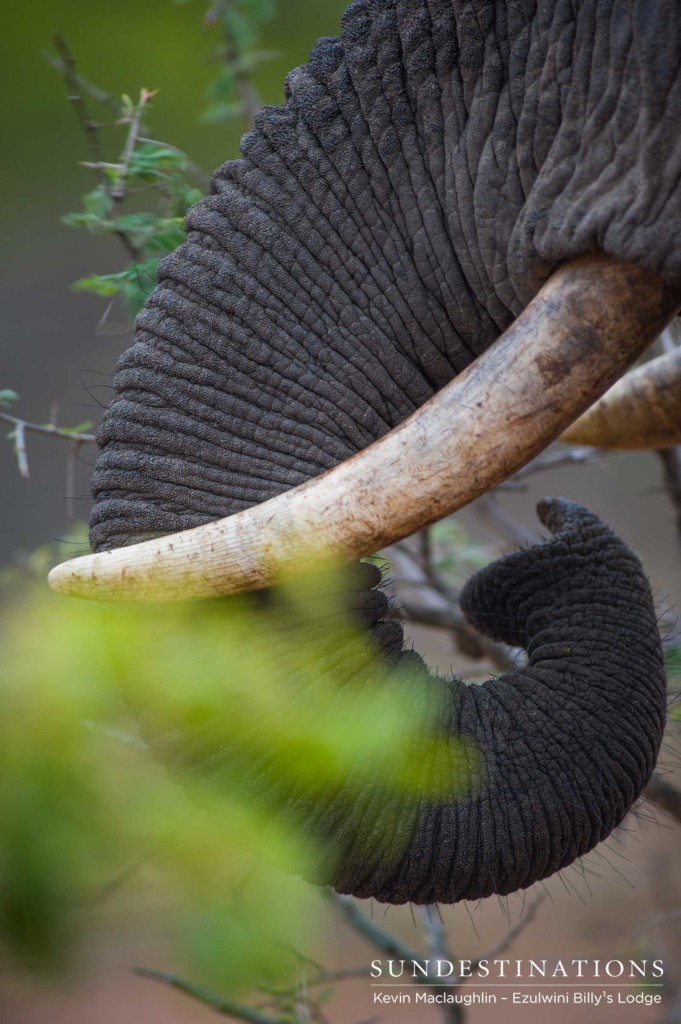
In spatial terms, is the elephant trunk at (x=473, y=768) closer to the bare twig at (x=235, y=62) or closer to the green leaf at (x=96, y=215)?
the green leaf at (x=96, y=215)

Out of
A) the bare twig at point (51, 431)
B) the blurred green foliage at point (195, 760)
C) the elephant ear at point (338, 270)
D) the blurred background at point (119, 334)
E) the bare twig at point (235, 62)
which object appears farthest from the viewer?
the blurred background at point (119, 334)

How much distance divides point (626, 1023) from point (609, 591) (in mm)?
3230

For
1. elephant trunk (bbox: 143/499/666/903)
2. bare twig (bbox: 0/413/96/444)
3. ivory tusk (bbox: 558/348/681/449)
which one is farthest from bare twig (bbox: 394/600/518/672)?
elephant trunk (bbox: 143/499/666/903)

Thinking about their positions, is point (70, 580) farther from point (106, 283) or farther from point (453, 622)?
point (453, 622)

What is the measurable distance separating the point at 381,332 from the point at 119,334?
2.10 meters

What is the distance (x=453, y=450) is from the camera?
4.01 feet

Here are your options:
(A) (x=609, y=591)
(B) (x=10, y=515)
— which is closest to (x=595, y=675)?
(A) (x=609, y=591)

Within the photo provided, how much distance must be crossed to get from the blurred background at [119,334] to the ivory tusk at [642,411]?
0.63 m

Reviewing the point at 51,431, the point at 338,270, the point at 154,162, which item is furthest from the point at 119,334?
the point at 338,270

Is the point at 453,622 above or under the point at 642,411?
under

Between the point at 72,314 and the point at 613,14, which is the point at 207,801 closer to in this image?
the point at 613,14

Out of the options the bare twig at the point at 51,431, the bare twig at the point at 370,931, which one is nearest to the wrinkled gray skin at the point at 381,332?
the bare twig at the point at 51,431

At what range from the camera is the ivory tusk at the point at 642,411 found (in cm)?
226

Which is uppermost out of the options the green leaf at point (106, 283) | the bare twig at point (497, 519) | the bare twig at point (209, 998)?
Result: the green leaf at point (106, 283)
